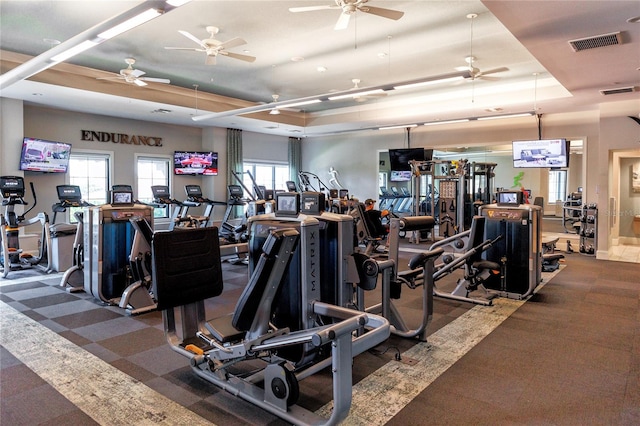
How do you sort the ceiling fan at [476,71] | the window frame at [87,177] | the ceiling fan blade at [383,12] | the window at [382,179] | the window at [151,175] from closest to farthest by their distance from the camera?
the ceiling fan blade at [383,12]
the ceiling fan at [476,71]
the window frame at [87,177]
the window at [151,175]
the window at [382,179]

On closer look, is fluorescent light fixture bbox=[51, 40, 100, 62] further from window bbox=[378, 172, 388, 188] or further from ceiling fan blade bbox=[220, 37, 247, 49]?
window bbox=[378, 172, 388, 188]

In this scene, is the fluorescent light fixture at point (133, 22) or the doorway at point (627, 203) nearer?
the fluorescent light fixture at point (133, 22)

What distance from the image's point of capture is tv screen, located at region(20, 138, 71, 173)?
7730 mm

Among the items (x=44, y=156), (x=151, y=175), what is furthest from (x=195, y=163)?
(x=44, y=156)

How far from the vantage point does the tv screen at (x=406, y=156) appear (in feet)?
36.0

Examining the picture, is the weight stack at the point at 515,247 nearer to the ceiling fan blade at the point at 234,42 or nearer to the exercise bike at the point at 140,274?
the ceiling fan blade at the point at 234,42

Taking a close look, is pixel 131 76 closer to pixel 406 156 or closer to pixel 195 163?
pixel 195 163

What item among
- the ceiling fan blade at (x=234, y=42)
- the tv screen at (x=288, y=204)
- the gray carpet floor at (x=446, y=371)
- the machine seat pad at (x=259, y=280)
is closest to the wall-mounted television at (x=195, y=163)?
the ceiling fan blade at (x=234, y=42)

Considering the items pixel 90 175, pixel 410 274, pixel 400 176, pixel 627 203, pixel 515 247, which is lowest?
pixel 410 274

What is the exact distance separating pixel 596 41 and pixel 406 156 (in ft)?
21.9

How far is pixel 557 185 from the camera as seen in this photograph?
1369cm

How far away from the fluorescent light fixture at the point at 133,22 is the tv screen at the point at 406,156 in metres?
8.17

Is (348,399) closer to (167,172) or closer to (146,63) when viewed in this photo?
(146,63)

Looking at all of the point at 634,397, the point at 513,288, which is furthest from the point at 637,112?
the point at 634,397
